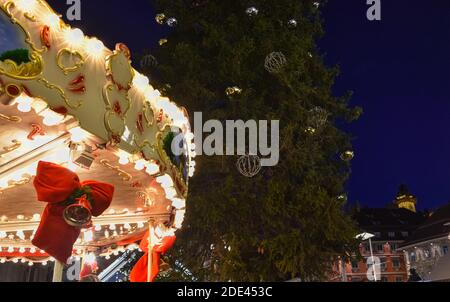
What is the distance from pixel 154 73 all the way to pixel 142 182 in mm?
8560

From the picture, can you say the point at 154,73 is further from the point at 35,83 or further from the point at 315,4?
the point at 35,83

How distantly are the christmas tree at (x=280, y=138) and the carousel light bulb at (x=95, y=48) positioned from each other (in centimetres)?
711

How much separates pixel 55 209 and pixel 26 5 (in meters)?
2.62

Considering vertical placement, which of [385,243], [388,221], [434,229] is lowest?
[385,243]

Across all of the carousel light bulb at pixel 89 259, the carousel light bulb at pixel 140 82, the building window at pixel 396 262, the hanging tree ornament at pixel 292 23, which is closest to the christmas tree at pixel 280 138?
the hanging tree ornament at pixel 292 23

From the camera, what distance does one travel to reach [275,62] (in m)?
13.7

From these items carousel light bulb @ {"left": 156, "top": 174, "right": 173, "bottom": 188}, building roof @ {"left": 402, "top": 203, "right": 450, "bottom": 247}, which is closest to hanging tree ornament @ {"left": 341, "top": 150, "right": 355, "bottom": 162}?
carousel light bulb @ {"left": 156, "top": 174, "right": 173, "bottom": 188}

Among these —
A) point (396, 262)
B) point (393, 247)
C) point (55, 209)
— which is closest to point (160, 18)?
point (55, 209)

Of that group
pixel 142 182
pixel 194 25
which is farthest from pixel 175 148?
pixel 194 25

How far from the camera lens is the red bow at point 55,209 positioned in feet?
18.4

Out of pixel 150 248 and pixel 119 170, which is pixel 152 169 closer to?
pixel 119 170

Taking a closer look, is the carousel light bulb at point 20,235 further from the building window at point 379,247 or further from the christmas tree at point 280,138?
the building window at point 379,247

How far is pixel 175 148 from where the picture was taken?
7227 mm
